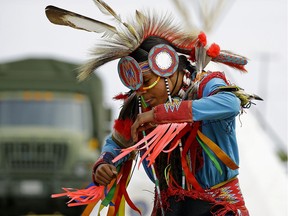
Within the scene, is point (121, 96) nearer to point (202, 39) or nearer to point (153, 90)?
point (153, 90)

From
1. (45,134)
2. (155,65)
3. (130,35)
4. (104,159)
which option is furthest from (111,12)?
(45,134)

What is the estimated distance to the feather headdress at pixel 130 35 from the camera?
14.6 feet

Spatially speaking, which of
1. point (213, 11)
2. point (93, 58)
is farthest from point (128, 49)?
point (213, 11)

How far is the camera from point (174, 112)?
13.9 feet

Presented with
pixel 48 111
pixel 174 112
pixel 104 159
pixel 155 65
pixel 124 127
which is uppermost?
pixel 155 65

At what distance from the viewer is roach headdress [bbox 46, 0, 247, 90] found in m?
4.43

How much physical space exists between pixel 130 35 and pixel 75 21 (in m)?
0.26

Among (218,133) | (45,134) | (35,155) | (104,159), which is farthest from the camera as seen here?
(45,134)

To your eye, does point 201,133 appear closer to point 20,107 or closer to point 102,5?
point 102,5

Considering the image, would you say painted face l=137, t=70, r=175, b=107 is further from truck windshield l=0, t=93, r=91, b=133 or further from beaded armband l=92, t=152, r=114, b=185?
truck windshield l=0, t=93, r=91, b=133

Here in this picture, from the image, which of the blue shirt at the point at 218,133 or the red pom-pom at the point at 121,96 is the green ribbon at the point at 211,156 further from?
the red pom-pom at the point at 121,96

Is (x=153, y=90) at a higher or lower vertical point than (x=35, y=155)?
higher

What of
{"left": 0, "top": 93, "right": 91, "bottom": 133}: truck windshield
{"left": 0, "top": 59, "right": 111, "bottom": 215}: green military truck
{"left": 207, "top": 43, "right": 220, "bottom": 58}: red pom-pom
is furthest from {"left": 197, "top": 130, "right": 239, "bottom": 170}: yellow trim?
{"left": 0, "top": 93, "right": 91, "bottom": 133}: truck windshield

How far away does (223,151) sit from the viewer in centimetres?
427
